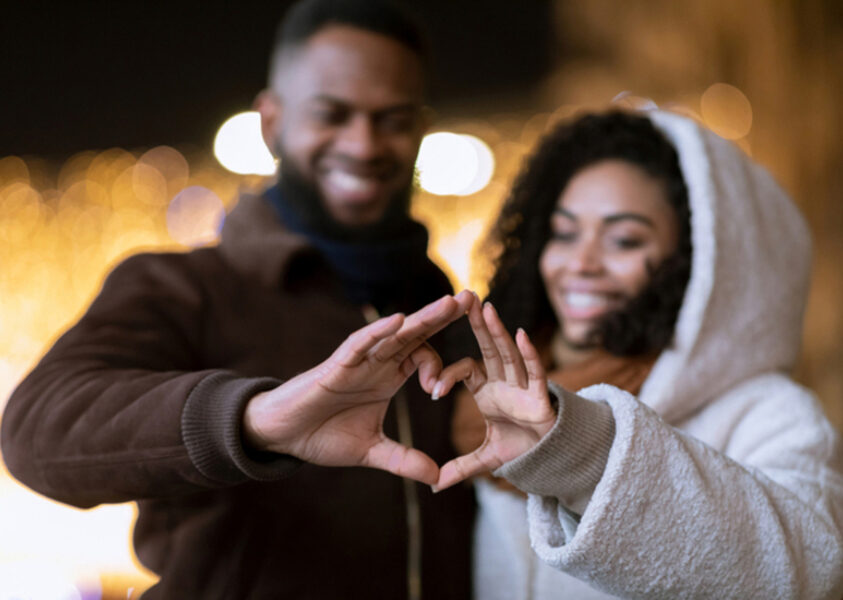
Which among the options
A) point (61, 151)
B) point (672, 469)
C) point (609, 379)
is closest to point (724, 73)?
point (609, 379)

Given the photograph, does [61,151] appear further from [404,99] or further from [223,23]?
[404,99]

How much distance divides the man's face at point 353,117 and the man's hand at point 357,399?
24 cm

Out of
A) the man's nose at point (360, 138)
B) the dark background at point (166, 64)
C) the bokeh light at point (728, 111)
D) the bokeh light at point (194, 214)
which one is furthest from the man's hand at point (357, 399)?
the bokeh light at point (194, 214)

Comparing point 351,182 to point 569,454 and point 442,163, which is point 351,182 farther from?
point 569,454

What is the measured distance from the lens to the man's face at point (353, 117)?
65cm

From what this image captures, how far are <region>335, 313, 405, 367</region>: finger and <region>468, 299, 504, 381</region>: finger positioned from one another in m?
0.04

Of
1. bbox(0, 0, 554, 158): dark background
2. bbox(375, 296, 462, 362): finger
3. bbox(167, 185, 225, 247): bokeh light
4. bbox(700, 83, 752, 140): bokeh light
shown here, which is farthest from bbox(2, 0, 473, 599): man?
bbox(167, 185, 225, 247): bokeh light

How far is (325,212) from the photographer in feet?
2.35

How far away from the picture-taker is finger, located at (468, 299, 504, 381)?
0.45 meters

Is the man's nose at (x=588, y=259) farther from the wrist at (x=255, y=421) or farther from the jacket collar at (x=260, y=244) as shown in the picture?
the wrist at (x=255, y=421)

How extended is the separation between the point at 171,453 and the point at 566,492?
253 millimetres

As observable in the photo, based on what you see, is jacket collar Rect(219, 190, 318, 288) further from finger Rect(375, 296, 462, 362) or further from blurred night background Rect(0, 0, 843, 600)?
finger Rect(375, 296, 462, 362)

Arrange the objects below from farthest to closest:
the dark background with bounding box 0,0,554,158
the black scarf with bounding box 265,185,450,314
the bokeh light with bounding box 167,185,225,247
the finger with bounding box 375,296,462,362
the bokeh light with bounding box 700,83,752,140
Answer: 1. the bokeh light with bounding box 167,185,225,247
2. the bokeh light with bounding box 700,83,752,140
3. the dark background with bounding box 0,0,554,158
4. the black scarf with bounding box 265,185,450,314
5. the finger with bounding box 375,296,462,362

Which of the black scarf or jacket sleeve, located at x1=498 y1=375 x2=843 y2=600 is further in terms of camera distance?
the black scarf
